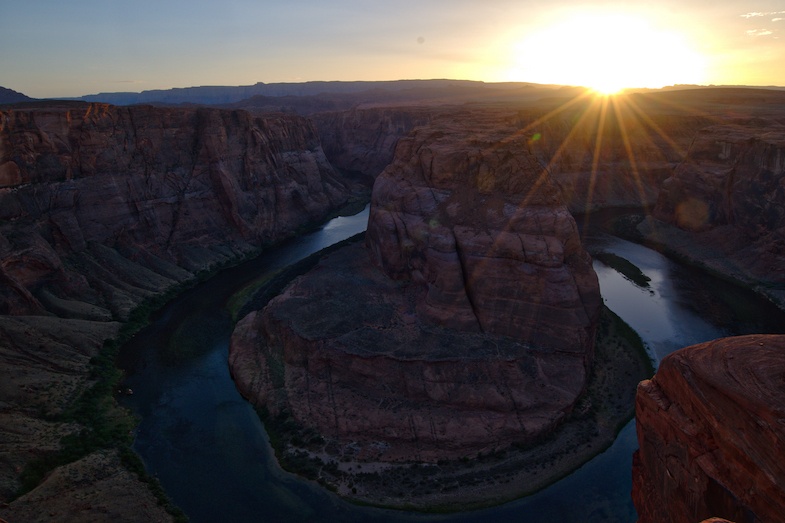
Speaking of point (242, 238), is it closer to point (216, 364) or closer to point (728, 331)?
point (216, 364)

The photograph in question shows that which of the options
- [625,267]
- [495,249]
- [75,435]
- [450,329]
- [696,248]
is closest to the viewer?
[75,435]

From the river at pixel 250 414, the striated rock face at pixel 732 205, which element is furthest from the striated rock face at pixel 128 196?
the striated rock face at pixel 732 205

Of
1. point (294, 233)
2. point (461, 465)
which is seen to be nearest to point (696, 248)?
point (461, 465)

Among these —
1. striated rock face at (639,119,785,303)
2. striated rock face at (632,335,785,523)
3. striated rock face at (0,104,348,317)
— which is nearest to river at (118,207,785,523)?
striated rock face at (639,119,785,303)

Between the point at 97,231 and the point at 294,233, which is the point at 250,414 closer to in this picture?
the point at 97,231

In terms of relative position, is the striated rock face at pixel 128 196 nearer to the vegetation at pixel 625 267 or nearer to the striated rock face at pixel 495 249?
the striated rock face at pixel 495 249

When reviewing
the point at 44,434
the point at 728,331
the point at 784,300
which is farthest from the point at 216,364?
the point at 784,300

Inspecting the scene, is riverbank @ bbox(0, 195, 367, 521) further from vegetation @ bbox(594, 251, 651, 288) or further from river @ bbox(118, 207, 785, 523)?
vegetation @ bbox(594, 251, 651, 288)
